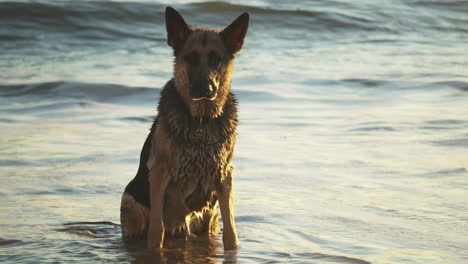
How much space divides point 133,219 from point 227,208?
2.55ft

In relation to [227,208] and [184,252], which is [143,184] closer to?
[184,252]

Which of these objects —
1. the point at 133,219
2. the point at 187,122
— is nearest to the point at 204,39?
the point at 187,122

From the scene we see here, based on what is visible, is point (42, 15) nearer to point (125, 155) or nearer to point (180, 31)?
point (125, 155)

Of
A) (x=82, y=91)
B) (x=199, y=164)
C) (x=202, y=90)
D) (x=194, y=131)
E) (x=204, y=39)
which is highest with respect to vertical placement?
(x=204, y=39)

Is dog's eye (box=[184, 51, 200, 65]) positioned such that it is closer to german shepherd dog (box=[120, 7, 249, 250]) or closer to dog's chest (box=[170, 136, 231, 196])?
german shepherd dog (box=[120, 7, 249, 250])

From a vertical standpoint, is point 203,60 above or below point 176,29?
below

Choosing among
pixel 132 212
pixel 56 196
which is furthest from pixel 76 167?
pixel 132 212

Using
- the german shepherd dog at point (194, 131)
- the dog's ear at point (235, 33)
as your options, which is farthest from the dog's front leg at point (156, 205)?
the dog's ear at point (235, 33)

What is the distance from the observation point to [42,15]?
788 inches

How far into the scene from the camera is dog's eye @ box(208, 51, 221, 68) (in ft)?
17.9

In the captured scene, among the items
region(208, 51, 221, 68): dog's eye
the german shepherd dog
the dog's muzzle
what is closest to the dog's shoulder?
the german shepherd dog

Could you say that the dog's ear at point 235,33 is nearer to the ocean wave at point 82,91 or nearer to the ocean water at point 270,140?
the ocean water at point 270,140

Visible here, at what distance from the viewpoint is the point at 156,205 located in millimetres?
5586

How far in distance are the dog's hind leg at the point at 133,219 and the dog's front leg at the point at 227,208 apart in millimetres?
628
